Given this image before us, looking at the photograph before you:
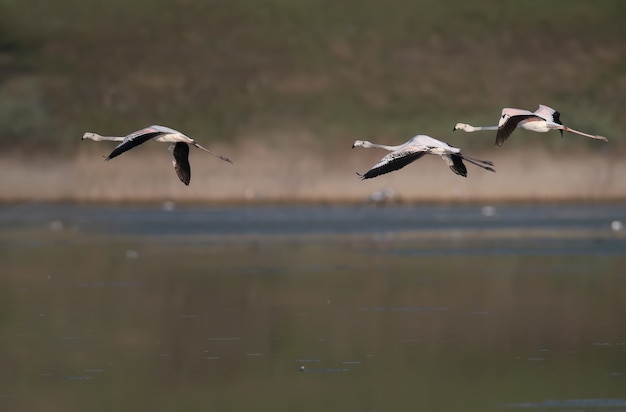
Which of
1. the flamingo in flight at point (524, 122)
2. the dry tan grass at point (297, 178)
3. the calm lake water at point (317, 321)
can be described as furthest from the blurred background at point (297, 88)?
the flamingo in flight at point (524, 122)

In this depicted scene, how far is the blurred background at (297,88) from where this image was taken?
64.1 meters

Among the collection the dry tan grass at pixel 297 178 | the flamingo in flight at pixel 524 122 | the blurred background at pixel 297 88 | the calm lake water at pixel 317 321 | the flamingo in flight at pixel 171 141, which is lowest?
the calm lake water at pixel 317 321

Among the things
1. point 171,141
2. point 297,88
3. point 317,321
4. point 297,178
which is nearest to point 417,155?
point 171,141

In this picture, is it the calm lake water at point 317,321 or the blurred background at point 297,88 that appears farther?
the blurred background at point 297,88

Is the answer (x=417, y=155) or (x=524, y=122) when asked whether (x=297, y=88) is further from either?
(x=417, y=155)

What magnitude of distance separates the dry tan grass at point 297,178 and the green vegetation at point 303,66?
4.95ft

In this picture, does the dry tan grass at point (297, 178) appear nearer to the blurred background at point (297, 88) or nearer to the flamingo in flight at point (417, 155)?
the blurred background at point (297, 88)

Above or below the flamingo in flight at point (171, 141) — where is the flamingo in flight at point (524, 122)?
above

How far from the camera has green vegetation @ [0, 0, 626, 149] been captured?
69.5 m

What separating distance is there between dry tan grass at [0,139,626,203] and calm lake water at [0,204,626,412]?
1828cm

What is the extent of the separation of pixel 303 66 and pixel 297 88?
1950 millimetres

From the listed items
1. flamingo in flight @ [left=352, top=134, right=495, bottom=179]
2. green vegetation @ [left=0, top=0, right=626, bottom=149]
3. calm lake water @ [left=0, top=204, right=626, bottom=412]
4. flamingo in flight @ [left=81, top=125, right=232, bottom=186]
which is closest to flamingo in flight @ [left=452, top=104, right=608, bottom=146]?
flamingo in flight @ [left=352, top=134, right=495, bottom=179]

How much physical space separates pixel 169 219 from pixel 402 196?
12.0 metres

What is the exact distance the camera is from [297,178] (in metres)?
64.1
